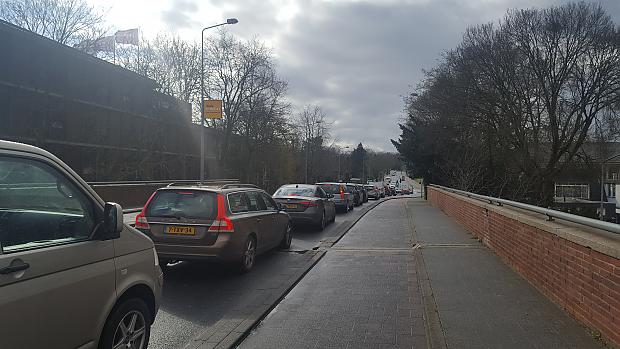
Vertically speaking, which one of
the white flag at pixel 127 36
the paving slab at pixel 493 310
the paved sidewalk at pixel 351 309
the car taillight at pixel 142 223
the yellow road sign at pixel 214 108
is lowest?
the paved sidewalk at pixel 351 309

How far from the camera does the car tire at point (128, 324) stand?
3.58 m

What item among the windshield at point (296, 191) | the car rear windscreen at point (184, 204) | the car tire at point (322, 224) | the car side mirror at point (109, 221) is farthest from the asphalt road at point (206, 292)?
the windshield at point (296, 191)

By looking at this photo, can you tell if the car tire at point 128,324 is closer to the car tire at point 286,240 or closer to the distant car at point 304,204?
the car tire at point 286,240

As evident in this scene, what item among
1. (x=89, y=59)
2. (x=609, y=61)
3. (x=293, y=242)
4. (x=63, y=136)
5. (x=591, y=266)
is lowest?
(x=293, y=242)

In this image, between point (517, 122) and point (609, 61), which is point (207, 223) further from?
point (609, 61)

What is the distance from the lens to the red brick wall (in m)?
4.14

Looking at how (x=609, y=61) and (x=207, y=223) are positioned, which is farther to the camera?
(x=609, y=61)

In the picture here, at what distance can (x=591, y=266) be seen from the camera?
14.7 feet

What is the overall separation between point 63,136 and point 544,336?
1524 inches

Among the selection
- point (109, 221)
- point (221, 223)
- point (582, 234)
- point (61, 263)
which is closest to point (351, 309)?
point (582, 234)

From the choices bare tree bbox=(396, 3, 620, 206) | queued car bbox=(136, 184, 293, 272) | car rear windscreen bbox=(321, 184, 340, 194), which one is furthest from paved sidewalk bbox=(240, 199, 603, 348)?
bare tree bbox=(396, 3, 620, 206)

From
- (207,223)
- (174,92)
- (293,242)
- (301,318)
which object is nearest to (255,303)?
(301,318)

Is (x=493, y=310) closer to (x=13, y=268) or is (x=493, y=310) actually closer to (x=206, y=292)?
(x=206, y=292)

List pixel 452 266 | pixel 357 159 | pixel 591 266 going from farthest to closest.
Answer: pixel 357 159, pixel 452 266, pixel 591 266
